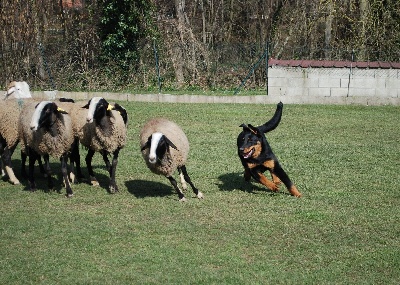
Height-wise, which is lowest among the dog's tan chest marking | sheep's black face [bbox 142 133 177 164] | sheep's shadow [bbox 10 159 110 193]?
sheep's shadow [bbox 10 159 110 193]

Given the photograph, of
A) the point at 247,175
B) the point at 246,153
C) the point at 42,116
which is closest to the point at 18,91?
the point at 42,116

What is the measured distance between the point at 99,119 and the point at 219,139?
4.97 m

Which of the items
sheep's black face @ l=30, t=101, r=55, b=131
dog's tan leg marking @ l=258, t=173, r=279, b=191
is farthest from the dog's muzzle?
sheep's black face @ l=30, t=101, r=55, b=131

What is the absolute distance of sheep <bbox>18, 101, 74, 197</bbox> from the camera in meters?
10.3

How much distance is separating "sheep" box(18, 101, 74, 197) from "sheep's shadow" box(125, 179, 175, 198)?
1131 millimetres

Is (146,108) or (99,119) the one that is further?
(146,108)

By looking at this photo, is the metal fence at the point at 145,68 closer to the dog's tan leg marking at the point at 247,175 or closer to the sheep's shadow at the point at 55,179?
the sheep's shadow at the point at 55,179

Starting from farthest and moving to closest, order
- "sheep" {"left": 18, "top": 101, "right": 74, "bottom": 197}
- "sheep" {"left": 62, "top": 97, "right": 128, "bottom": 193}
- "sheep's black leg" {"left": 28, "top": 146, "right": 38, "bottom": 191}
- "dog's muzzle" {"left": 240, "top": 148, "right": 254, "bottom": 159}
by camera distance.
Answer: "sheep's black leg" {"left": 28, "top": 146, "right": 38, "bottom": 191}, "sheep" {"left": 62, "top": 97, "right": 128, "bottom": 193}, "sheep" {"left": 18, "top": 101, "right": 74, "bottom": 197}, "dog's muzzle" {"left": 240, "top": 148, "right": 254, "bottom": 159}

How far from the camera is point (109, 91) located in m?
24.6

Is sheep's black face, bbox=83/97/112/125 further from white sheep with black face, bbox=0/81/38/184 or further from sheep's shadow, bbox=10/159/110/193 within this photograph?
white sheep with black face, bbox=0/81/38/184

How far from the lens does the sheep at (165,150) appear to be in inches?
380

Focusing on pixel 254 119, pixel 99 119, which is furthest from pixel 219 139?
pixel 99 119

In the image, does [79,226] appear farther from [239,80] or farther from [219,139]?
[239,80]

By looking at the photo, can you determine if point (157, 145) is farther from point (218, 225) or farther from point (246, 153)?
point (218, 225)
